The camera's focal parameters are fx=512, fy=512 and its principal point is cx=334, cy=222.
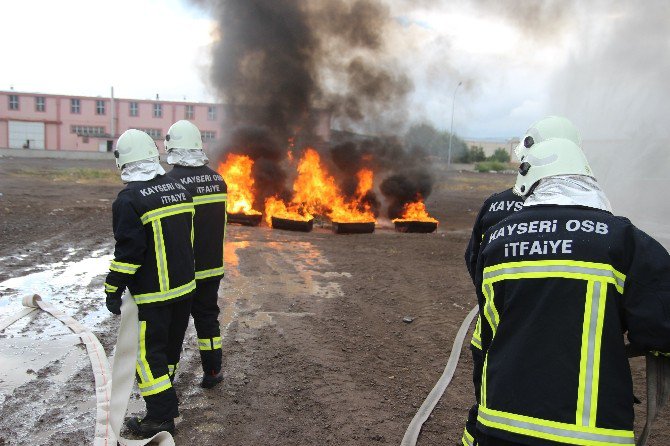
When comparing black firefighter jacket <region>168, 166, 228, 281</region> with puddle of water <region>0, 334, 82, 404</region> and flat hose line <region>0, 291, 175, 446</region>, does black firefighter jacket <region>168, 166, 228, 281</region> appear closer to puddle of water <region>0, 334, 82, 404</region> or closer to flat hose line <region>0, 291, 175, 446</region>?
flat hose line <region>0, 291, 175, 446</region>

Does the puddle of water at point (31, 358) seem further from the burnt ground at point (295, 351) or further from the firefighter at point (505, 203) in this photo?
the firefighter at point (505, 203)

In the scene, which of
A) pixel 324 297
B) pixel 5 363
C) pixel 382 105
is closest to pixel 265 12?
pixel 382 105

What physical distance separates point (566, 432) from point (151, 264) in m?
2.78

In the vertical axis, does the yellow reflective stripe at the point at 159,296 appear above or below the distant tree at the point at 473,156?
below

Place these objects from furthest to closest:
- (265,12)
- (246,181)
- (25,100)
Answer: (25,100)
(265,12)
(246,181)

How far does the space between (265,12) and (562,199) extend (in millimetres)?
16950

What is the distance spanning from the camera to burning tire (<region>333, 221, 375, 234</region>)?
1320cm

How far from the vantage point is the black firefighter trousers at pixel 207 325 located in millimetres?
4219

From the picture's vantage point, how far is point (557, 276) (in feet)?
5.91

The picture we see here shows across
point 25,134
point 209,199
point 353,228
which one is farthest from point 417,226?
point 25,134

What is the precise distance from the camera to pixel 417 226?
1394cm

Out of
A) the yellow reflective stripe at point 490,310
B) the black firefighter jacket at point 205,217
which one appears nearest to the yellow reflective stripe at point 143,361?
the black firefighter jacket at point 205,217

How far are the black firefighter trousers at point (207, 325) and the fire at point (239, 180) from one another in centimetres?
1027

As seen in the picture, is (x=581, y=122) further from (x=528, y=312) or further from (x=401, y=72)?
(x=528, y=312)
